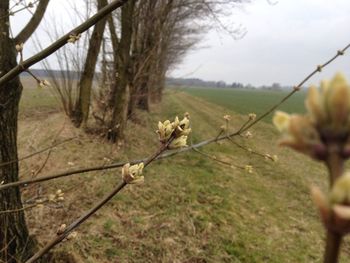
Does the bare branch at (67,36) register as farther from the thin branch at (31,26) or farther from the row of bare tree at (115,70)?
the row of bare tree at (115,70)

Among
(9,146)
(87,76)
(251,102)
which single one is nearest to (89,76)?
(87,76)

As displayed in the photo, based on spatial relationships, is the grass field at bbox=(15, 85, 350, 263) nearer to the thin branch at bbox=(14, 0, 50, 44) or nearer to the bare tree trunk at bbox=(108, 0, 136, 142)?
the bare tree trunk at bbox=(108, 0, 136, 142)

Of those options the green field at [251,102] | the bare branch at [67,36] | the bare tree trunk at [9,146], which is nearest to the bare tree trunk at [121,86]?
the green field at [251,102]

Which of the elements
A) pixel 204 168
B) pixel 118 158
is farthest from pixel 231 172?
pixel 118 158

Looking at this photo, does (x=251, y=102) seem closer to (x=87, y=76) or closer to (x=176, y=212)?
(x=87, y=76)

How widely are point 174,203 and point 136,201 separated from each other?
0.64 meters

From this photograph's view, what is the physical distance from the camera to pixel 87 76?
9586mm

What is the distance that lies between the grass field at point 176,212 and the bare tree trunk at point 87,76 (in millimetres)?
422

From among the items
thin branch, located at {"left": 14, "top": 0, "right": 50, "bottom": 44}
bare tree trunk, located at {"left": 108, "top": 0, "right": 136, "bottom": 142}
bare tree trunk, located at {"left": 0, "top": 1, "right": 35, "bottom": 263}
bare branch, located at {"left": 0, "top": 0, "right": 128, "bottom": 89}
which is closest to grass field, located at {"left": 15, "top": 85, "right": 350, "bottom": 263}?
bare tree trunk, located at {"left": 0, "top": 1, "right": 35, "bottom": 263}

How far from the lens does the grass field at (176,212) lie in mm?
5059

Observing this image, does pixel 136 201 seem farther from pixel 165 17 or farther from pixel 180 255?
pixel 165 17

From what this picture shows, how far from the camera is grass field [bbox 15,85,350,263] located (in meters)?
5.06

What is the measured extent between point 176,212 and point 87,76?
4.65 metres

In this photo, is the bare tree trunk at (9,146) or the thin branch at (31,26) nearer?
the bare tree trunk at (9,146)
